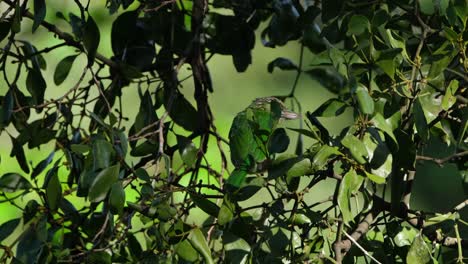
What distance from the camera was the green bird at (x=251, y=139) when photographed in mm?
774

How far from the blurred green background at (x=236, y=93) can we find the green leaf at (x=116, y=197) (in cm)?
112

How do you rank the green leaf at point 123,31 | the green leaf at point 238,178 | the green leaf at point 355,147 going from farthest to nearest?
the green leaf at point 123,31
the green leaf at point 238,178
the green leaf at point 355,147

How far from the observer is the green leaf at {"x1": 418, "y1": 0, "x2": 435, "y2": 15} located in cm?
93

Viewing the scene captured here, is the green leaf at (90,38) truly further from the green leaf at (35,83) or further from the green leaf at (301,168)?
the green leaf at (301,168)

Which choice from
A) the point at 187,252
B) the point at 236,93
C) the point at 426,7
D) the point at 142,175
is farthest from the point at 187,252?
the point at 236,93

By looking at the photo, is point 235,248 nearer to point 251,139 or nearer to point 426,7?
point 251,139

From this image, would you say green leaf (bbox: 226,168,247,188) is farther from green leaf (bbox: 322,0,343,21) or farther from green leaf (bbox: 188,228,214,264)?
green leaf (bbox: 322,0,343,21)

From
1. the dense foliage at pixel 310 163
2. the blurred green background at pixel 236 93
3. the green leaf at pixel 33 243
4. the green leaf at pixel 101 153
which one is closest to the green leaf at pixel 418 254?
the dense foliage at pixel 310 163

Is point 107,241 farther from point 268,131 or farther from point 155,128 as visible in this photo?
point 268,131

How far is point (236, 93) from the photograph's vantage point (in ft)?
7.20

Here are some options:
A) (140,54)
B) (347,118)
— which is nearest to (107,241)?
(140,54)

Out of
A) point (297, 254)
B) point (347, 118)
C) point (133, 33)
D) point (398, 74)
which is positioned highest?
point (133, 33)

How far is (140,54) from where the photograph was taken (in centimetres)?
113

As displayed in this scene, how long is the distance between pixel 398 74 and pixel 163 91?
1.50ft
